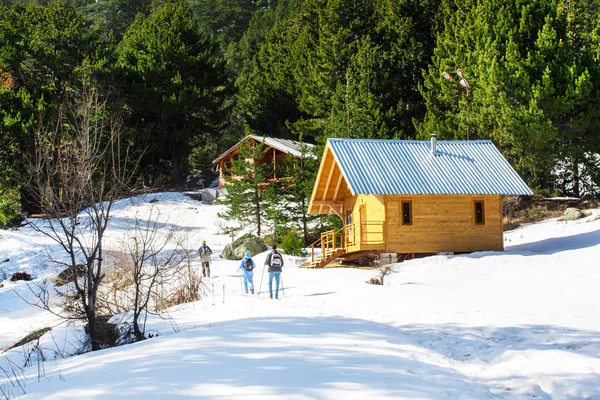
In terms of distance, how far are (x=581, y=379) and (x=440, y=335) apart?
350cm

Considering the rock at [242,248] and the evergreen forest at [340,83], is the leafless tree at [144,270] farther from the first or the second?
the rock at [242,248]

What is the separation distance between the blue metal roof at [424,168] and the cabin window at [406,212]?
0.84 metres

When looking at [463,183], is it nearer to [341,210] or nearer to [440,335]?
[341,210]

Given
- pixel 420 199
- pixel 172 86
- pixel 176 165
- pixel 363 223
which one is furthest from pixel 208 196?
pixel 420 199

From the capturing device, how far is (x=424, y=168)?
1058 inches

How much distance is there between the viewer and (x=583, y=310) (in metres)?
13.7

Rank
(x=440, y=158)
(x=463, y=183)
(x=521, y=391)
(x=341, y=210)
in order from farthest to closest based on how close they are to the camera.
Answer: (x=341, y=210), (x=440, y=158), (x=463, y=183), (x=521, y=391)

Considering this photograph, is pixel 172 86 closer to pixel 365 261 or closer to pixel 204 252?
pixel 365 261

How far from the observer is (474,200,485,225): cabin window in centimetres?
2623

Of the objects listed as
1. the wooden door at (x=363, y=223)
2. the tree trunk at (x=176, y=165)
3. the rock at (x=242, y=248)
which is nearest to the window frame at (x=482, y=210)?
the wooden door at (x=363, y=223)

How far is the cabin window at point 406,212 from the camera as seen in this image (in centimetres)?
2566

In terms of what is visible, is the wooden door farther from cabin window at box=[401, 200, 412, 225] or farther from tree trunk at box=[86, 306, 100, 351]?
tree trunk at box=[86, 306, 100, 351]

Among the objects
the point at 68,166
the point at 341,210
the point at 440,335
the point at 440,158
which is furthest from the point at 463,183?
the point at 68,166

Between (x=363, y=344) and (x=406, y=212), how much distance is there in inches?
678
